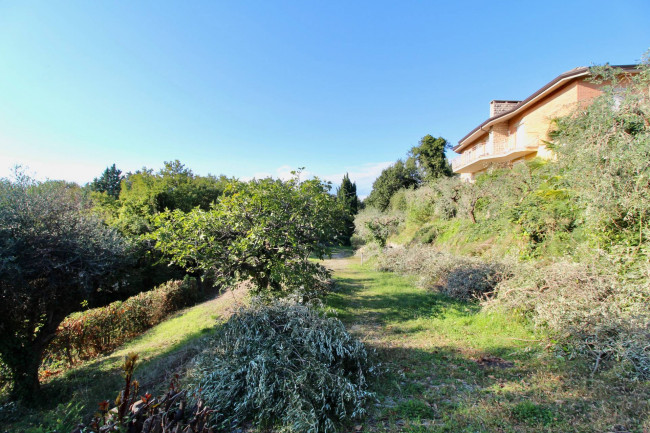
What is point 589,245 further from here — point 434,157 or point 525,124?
point 434,157

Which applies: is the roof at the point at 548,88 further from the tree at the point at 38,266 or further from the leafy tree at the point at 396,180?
the tree at the point at 38,266

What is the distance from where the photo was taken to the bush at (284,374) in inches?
132

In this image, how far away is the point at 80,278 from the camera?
17.1 ft

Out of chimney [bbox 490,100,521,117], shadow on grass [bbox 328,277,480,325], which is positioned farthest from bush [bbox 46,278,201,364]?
chimney [bbox 490,100,521,117]

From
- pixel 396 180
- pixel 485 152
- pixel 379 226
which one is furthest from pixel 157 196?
pixel 396 180

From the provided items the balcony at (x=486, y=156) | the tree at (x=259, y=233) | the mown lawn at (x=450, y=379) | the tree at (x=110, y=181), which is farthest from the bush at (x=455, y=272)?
the tree at (x=110, y=181)

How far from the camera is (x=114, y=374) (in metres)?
6.04

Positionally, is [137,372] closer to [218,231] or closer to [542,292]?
[218,231]

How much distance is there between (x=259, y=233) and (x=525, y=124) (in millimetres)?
18092

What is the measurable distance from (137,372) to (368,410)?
479cm

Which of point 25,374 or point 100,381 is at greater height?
point 25,374

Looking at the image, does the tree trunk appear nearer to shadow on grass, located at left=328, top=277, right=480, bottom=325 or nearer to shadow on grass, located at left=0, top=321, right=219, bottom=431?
shadow on grass, located at left=0, top=321, right=219, bottom=431

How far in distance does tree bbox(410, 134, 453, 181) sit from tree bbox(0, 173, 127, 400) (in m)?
28.0

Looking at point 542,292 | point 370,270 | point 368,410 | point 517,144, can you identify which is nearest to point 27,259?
point 368,410
